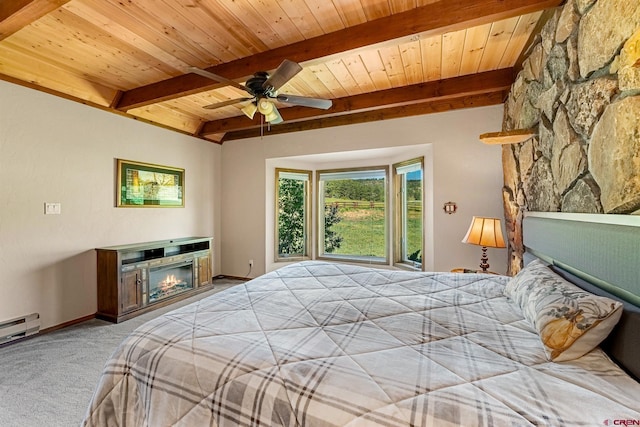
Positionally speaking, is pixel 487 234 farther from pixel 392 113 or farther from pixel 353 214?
pixel 353 214

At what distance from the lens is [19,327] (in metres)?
2.75

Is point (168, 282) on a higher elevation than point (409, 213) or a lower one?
lower

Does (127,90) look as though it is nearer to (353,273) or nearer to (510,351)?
(353,273)

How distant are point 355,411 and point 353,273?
5.07 feet

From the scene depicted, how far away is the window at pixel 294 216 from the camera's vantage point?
17.2 ft

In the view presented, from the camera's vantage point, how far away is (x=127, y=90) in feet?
11.5

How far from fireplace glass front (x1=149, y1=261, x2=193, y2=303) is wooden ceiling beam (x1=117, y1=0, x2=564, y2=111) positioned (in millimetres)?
2302

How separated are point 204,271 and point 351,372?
3996mm

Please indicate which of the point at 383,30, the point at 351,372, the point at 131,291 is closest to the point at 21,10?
the point at 383,30

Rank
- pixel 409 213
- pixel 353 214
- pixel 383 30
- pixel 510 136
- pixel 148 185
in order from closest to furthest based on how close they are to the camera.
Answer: pixel 383 30 < pixel 510 136 < pixel 148 185 < pixel 409 213 < pixel 353 214

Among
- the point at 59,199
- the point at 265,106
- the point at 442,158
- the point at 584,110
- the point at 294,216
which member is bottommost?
Answer: the point at 294,216

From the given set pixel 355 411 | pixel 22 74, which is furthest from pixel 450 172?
pixel 22 74

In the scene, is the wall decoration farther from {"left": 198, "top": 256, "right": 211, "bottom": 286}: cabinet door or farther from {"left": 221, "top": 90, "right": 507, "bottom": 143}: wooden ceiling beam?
{"left": 198, "top": 256, "right": 211, "bottom": 286}: cabinet door

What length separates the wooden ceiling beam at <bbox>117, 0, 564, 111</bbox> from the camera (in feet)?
A: 6.22
